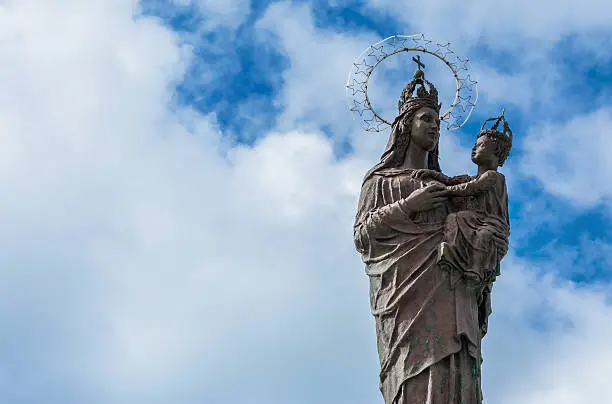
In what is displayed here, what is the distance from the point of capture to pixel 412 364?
15844mm

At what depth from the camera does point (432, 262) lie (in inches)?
643

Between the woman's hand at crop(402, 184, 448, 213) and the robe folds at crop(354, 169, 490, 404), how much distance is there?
3.4 inches

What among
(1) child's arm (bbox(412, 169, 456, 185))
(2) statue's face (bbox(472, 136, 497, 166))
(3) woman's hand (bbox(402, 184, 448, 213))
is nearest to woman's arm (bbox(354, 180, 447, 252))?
(3) woman's hand (bbox(402, 184, 448, 213))

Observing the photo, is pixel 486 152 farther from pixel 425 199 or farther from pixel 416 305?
pixel 416 305

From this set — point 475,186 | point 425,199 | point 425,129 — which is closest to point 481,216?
point 475,186

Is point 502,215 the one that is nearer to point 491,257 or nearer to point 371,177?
point 491,257

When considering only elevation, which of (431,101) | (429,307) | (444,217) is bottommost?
(429,307)

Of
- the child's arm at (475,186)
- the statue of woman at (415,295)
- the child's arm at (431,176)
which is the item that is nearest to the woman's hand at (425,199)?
the statue of woman at (415,295)

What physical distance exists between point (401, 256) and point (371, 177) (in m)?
1.40

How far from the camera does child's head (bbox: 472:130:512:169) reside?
16.9 meters

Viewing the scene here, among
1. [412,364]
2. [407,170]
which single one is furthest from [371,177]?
[412,364]

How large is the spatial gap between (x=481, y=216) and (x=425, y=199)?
2.38 feet

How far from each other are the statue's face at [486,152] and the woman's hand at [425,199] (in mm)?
676

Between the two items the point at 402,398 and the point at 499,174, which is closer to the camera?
the point at 402,398
